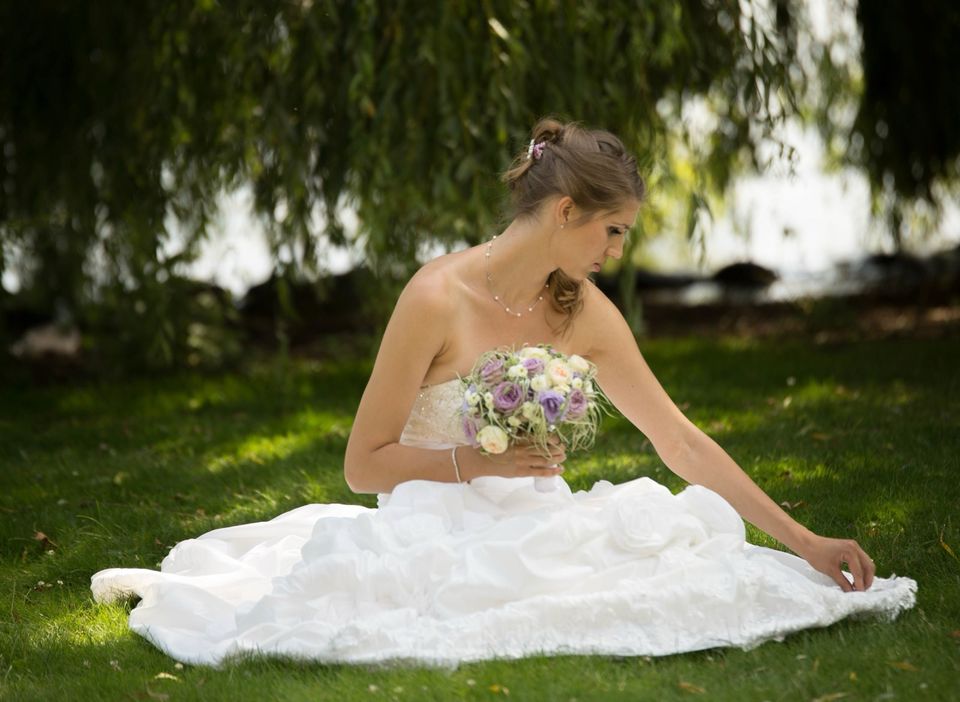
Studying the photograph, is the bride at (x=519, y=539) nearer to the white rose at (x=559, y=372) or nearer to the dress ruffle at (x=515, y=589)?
the dress ruffle at (x=515, y=589)

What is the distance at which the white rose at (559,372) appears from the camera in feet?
10.6

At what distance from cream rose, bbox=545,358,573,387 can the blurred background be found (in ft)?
7.97

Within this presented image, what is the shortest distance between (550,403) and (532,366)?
0.13 metres

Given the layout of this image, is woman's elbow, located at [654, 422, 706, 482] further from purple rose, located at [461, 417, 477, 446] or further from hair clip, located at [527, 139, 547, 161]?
hair clip, located at [527, 139, 547, 161]

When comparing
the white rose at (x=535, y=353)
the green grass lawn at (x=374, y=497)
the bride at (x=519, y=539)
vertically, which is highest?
the white rose at (x=535, y=353)

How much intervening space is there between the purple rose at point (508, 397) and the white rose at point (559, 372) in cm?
9

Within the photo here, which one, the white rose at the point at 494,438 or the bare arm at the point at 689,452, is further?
the bare arm at the point at 689,452

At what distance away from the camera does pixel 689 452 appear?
376 cm

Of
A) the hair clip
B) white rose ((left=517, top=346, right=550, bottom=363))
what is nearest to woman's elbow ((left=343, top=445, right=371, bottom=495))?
white rose ((left=517, top=346, right=550, bottom=363))

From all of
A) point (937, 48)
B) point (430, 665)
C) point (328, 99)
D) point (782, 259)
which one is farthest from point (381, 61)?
point (782, 259)

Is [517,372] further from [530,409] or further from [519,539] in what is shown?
[519,539]

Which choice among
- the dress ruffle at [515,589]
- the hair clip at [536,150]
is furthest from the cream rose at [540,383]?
the hair clip at [536,150]

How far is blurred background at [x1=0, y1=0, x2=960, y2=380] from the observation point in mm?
5781

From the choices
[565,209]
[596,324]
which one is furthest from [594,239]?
[596,324]
